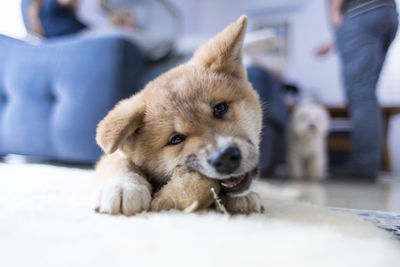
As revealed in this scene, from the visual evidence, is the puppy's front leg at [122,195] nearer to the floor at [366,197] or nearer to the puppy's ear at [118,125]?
the puppy's ear at [118,125]

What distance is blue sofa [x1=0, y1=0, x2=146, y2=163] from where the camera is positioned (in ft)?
5.79

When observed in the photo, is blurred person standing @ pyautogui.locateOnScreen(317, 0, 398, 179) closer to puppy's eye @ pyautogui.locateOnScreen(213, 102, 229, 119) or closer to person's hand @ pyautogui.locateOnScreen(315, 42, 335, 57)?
person's hand @ pyautogui.locateOnScreen(315, 42, 335, 57)

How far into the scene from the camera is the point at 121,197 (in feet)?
2.41

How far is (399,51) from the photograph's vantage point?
37.9 inches

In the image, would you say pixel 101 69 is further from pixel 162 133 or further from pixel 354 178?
pixel 354 178

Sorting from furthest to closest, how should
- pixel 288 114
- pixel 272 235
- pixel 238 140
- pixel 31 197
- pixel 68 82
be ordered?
1. pixel 288 114
2. pixel 68 82
3. pixel 31 197
4. pixel 238 140
5. pixel 272 235

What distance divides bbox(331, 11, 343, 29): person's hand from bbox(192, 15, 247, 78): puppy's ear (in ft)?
1.07

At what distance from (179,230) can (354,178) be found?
157 centimetres

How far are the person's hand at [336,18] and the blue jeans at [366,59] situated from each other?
15 millimetres

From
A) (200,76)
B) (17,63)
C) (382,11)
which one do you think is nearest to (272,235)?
(200,76)

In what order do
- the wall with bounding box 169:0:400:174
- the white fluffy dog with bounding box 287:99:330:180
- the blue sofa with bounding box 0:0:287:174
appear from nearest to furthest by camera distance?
the wall with bounding box 169:0:400:174 < the blue sofa with bounding box 0:0:287:174 < the white fluffy dog with bounding box 287:99:330:180

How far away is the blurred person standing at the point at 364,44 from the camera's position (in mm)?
867

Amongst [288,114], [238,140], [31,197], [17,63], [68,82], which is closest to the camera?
[238,140]

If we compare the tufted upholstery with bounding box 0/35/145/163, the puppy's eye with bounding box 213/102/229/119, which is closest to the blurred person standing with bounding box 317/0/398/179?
the puppy's eye with bounding box 213/102/229/119
